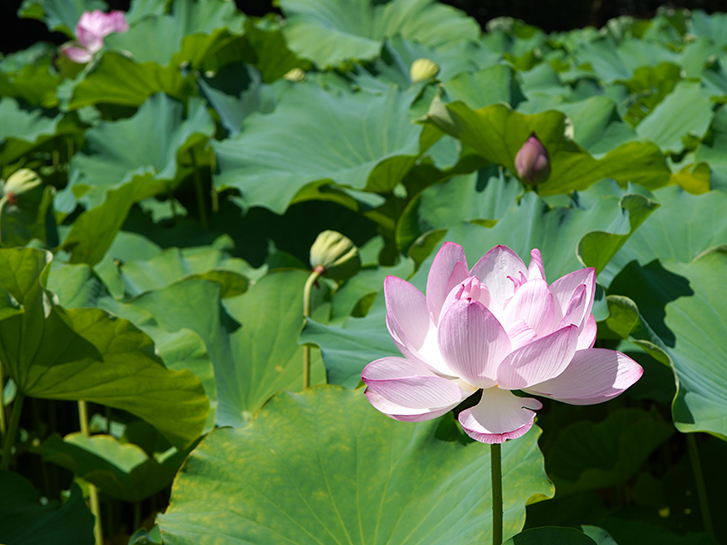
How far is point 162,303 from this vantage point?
122 centimetres

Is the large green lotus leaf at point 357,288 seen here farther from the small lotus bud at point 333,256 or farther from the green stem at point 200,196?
the green stem at point 200,196

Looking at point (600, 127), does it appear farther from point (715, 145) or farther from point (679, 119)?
point (679, 119)

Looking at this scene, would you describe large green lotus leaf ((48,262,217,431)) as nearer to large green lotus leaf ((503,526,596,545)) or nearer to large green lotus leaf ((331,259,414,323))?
large green lotus leaf ((331,259,414,323))

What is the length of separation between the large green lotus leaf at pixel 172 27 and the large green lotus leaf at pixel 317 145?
2.68 feet

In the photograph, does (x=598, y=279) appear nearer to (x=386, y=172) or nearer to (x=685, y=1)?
(x=386, y=172)

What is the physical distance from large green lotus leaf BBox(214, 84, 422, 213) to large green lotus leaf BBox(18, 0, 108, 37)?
1956mm

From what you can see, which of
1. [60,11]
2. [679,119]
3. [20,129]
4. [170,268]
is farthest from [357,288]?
[60,11]

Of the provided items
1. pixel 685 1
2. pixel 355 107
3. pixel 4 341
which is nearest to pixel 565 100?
pixel 355 107

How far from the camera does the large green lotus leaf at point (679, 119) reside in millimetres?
1643

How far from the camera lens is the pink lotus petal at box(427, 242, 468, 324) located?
2.02ft

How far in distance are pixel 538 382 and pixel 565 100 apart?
143cm

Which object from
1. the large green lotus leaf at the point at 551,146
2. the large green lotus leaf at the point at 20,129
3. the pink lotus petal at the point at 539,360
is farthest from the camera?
the large green lotus leaf at the point at 20,129

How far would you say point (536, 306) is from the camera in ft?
1.85

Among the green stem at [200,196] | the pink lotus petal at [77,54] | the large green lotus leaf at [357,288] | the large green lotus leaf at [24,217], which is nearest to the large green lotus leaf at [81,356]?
the large green lotus leaf at [357,288]
